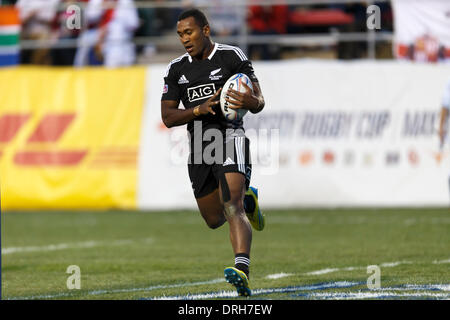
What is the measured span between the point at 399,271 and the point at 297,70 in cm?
890

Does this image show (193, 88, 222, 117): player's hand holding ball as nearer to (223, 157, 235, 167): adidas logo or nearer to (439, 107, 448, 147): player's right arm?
(223, 157, 235, 167): adidas logo

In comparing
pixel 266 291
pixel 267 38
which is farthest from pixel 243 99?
pixel 267 38

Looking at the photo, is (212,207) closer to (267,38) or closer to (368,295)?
(368,295)

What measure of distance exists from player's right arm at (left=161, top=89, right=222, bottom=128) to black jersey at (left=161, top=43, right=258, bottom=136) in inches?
3.2

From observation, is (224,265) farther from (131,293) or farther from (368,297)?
(368,297)

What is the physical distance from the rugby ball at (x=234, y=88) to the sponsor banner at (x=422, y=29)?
10.2 meters

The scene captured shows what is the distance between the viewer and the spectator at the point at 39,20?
21.0 m

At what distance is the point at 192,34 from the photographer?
8508 mm

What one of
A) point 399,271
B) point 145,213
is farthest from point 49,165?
point 399,271

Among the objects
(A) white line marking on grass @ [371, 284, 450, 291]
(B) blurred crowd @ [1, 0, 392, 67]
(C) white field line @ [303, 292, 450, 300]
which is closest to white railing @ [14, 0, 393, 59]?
(B) blurred crowd @ [1, 0, 392, 67]

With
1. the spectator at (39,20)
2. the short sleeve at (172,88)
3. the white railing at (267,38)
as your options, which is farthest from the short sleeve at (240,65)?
the spectator at (39,20)

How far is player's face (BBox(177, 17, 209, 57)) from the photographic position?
27.9 feet

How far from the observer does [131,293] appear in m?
8.45

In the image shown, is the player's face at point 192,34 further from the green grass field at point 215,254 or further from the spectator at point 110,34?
the spectator at point 110,34
